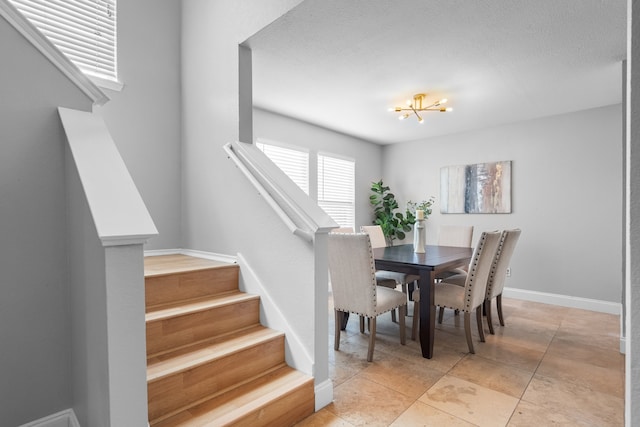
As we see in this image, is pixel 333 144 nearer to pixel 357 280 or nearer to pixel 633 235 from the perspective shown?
pixel 357 280

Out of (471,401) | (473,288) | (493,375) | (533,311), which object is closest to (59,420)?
(471,401)

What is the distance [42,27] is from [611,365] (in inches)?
196

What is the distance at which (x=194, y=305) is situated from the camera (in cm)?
199

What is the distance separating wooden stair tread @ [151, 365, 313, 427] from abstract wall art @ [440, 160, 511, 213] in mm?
4044

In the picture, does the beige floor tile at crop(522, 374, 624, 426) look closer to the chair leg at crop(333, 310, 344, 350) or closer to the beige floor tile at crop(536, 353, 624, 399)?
the beige floor tile at crop(536, 353, 624, 399)

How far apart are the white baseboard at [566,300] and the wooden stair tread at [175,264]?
414cm

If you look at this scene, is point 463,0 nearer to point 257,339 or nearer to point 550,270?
point 257,339

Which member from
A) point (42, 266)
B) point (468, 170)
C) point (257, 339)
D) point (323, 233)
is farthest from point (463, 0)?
point (468, 170)

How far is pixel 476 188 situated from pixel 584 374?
304 cm

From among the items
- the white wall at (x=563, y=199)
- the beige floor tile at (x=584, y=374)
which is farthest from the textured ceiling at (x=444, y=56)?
the beige floor tile at (x=584, y=374)

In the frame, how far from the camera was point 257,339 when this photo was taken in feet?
6.38

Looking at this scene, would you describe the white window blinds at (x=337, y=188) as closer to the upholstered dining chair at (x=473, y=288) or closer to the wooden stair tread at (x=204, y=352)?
the upholstered dining chair at (x=473, y=288)

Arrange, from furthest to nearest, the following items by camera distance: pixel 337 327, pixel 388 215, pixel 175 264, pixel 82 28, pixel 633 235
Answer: pixel 388 215, pixel 337 327, pixel 82 28, pixel 175 264, pixel 633 235

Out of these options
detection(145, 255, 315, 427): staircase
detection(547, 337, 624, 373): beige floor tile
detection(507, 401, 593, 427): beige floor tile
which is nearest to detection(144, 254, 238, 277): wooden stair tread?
detection(145, 255, 315, 427): staircase
